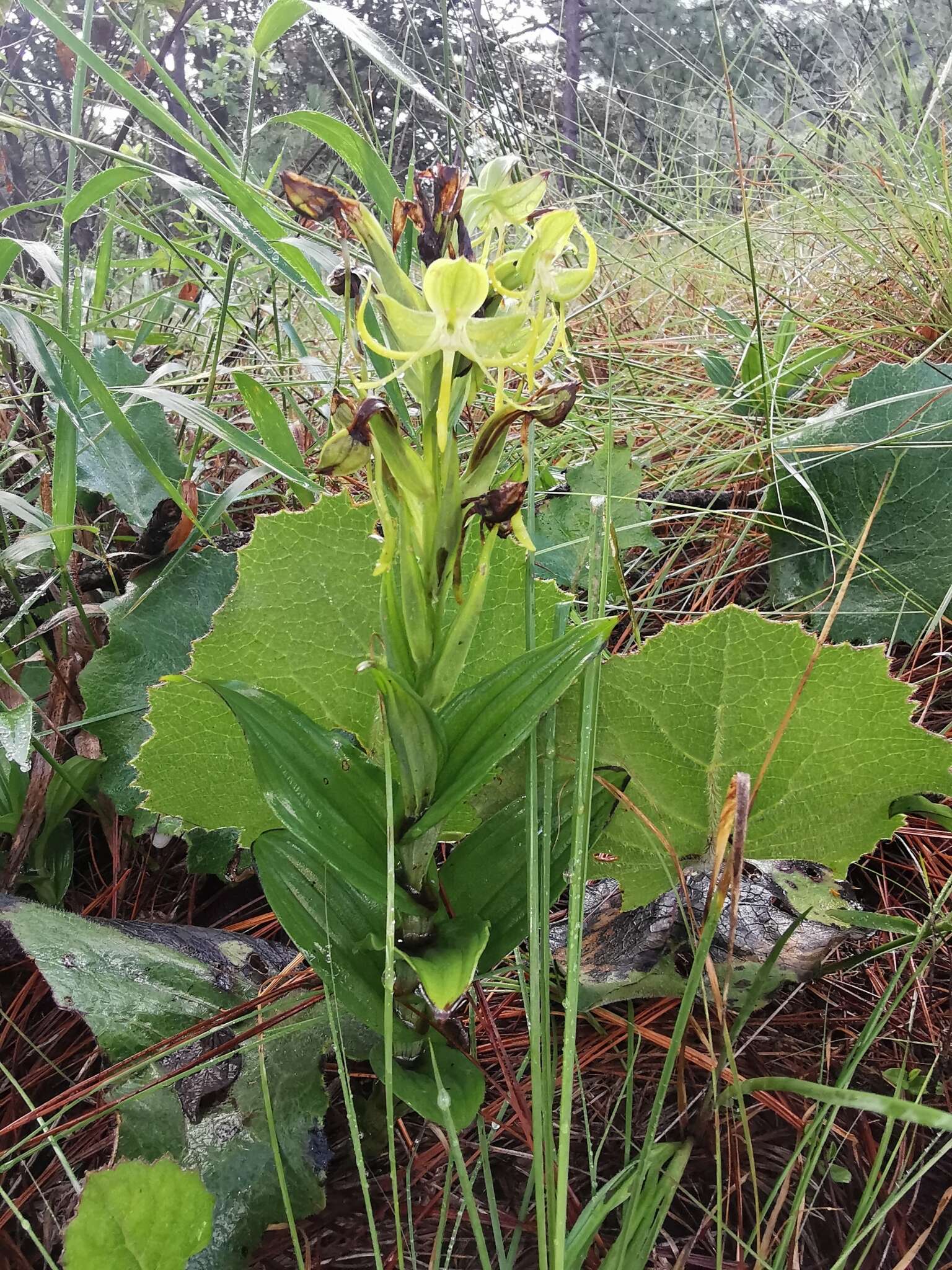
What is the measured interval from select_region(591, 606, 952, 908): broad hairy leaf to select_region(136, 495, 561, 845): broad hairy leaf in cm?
14

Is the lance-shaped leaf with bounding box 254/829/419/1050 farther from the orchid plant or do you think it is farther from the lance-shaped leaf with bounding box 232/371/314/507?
the lance-shaped leaf with bounding box 232/371/314/507

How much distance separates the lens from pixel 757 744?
81 cm

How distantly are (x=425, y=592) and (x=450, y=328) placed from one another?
19 cm

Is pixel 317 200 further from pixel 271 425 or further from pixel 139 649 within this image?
pixel 139 649

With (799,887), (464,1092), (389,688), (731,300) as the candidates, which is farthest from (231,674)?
(731,300)

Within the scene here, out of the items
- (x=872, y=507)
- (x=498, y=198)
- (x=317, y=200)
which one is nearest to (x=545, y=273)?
(x=498, y=198)

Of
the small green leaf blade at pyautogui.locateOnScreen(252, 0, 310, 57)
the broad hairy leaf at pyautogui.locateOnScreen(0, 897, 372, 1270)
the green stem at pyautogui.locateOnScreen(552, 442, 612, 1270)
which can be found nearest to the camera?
the green stem at pyautogui.locateOnScreen(552, 442, 612, 1270)

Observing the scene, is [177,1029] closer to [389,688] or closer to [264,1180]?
[264,1180]

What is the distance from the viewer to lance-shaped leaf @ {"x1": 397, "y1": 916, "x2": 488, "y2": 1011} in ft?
2.02

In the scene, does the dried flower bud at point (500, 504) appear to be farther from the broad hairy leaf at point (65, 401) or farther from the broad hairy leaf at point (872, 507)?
the broad hairy leaf at point (872, 507)

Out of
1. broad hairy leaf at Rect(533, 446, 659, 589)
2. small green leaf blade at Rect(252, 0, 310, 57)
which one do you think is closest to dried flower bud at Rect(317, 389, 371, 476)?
small green leaf blade at Rect(252, 0, 310, 57)

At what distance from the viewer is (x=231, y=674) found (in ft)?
2.77

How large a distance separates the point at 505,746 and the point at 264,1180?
0.44 metres

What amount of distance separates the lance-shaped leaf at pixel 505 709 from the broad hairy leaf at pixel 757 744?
Answer: 0.12m
